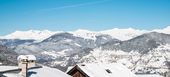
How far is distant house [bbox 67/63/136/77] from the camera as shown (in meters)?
58.6

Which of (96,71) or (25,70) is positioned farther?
(96,71)

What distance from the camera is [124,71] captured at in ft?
218

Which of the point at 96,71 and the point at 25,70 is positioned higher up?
the point at 25,70

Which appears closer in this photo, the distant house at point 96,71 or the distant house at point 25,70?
the distant house at point 25,70

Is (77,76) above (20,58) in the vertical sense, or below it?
below

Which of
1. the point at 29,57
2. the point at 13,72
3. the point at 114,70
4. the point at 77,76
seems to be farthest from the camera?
the point at 114,70

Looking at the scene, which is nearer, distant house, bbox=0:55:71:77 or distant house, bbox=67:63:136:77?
distant house, bbox=0:55:71:77

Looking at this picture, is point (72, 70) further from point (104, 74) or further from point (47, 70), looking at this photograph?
point (47, 70)

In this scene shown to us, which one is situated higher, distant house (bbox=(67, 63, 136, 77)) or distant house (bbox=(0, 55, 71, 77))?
distant house (bbox=(0, 55, 71, 77))

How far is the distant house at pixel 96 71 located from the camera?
192ft

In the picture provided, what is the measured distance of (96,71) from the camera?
6009 centimetres

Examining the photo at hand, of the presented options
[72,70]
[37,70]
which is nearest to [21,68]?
[37,70]

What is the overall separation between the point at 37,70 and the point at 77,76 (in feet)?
44.2

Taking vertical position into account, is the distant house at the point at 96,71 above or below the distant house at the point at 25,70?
below
